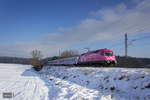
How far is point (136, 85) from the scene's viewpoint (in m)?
8.15

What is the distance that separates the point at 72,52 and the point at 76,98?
74.0 m

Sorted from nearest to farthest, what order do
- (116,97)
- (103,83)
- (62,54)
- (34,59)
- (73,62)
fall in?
(116,97) < (103,83) < (73,62) < (34,59) < (62,54)

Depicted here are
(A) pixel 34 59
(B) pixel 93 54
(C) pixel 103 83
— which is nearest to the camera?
(C) pixel 103 83

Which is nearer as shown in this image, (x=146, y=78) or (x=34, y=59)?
(x=146, y=78)

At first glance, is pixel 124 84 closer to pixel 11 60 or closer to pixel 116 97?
pixel 116 97

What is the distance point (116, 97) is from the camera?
762cm

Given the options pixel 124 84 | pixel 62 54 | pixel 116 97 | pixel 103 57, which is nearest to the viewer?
pixel 116 97

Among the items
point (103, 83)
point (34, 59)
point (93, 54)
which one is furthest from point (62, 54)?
point (103, 83)

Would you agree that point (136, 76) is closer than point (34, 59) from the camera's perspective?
Yes

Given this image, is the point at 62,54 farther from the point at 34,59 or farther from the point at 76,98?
the point at 76,98

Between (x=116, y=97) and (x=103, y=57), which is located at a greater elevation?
(x=103, y=57)

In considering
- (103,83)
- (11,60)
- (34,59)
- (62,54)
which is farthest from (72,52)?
(11,60)

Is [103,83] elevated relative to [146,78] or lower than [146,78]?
lower

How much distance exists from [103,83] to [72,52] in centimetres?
7133
